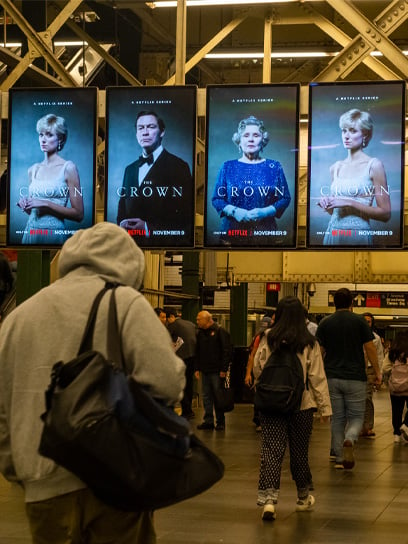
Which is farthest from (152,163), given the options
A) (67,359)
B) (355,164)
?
(67,359)

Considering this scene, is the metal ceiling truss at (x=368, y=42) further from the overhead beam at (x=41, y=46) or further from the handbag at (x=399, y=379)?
the handbag at (x=399, y=379)

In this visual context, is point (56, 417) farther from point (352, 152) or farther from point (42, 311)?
point (352, 152)

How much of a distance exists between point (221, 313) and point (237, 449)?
18.5m

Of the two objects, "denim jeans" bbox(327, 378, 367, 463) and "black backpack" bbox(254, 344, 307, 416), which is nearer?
"black backpack" bbox(254, 344, 307, 416)

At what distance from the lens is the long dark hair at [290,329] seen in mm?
8766

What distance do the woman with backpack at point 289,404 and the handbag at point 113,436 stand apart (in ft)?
16.3

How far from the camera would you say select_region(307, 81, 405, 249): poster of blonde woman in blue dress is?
12.6m

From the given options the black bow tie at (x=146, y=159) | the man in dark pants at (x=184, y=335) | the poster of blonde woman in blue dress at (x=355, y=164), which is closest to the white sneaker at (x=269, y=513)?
the poster of blonde woman in blue dress at (x=355, y=164)

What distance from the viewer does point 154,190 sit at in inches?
516

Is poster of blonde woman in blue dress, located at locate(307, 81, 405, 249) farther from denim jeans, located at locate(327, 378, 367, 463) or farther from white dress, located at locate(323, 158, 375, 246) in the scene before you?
denim jeans, located at locate(327, 378, 367, 463)

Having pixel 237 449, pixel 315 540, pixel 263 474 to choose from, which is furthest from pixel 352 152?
pixel 315 540

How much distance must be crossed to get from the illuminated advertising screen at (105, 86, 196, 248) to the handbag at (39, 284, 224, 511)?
9.26 metres

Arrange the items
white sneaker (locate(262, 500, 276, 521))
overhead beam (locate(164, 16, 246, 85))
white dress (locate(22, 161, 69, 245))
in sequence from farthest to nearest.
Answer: overhead beam (locate(164, 16, 246, 85)) → white dress (locate(22, 161, 69, 245)) → white sneaker (locate(262, 500, 276, 521))

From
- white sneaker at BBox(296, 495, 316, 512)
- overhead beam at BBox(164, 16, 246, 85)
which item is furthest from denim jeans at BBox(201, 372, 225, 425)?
white sneaker at BBox(296, 495, 316, 512)
